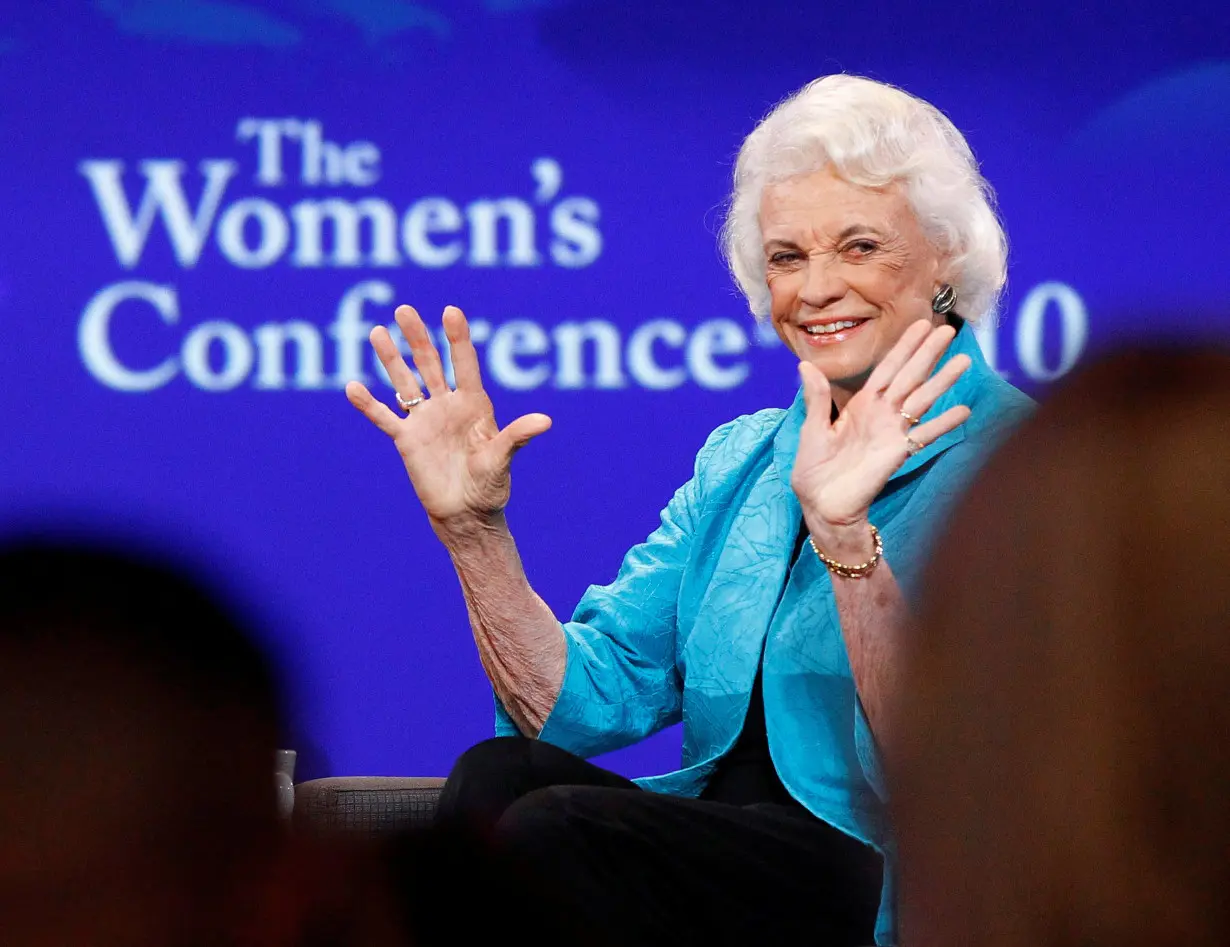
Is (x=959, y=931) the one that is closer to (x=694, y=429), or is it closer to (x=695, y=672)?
(x=695, y=672)

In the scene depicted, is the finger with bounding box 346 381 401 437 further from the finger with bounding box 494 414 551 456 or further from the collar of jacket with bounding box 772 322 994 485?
the collar of jacket with bounding box 772 322 994 485

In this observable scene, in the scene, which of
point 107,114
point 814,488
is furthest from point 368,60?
point 814,488

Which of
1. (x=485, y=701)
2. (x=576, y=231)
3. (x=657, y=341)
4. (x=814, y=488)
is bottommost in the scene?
(x=485, y=701)

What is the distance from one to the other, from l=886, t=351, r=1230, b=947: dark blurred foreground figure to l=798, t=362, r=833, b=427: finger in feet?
4.02

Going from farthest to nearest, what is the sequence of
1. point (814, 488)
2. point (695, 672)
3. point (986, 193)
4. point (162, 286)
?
1. point (162, 286)
2. point (986, 193)
3. point (695, 672)
4. point (814, 488)

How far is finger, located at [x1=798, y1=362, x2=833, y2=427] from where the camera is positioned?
1739mm

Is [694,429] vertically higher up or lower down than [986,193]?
lower down

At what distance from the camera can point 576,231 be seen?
3.53 m

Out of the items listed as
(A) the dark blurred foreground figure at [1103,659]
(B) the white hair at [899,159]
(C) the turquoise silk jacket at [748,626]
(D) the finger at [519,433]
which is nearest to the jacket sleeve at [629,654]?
(C) the turquoise silk jacket at [748,626]

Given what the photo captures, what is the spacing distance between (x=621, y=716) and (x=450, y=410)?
51 centimetres

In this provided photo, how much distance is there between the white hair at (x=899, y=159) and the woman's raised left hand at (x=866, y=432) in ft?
1.75

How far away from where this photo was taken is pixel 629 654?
91.3 inches

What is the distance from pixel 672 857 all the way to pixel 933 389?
0.58 meters

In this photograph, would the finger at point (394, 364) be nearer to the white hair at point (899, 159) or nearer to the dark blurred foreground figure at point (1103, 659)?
the white hair at point (899, 159)
